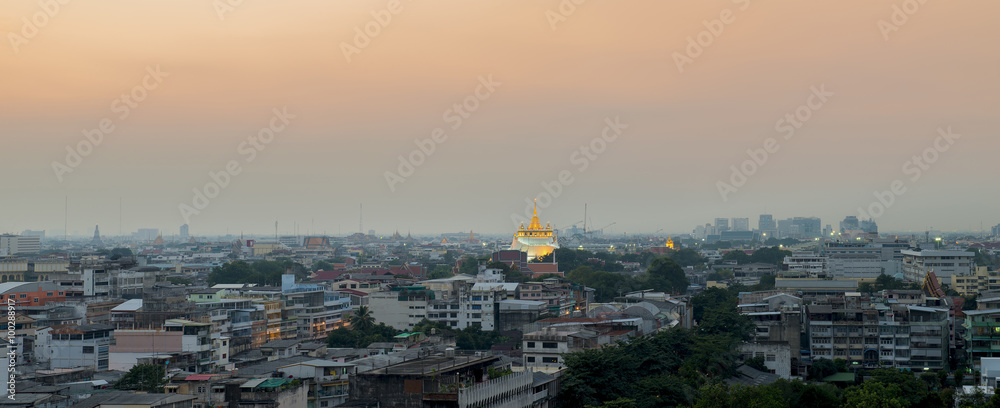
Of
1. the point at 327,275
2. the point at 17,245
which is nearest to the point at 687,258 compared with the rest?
the point at 327,275

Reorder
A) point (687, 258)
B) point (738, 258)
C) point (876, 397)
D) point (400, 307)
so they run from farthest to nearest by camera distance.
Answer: point (687, 258), point (738, 258), point (400, 307), point (876, 397)

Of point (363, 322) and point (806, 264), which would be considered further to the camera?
point (806, 264)

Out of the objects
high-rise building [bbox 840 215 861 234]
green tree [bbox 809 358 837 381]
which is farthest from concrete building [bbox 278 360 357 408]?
high-rise building [bbox 840 215 861 234]

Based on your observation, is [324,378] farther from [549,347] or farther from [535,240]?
[535,240]

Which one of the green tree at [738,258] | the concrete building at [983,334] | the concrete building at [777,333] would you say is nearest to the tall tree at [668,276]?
the concrete building at [777,333]

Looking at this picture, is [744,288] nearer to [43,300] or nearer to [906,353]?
[906,353]

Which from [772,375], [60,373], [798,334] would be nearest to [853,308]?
[798,334]

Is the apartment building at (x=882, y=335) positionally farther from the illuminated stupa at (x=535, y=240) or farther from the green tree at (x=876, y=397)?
the illuminated stupa at (x=535, y=240)

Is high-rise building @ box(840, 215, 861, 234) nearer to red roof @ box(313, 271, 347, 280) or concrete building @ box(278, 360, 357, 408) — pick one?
red roof @ box(313, 271, 347, 280)
